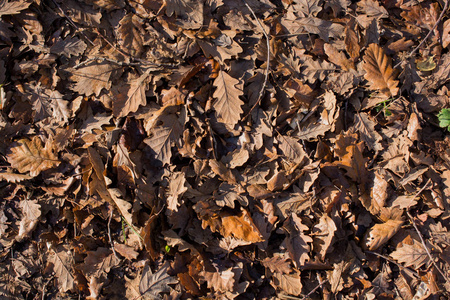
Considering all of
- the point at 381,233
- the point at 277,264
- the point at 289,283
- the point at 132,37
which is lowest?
the point at 289,283

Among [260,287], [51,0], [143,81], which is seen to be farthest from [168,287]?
[51,0]

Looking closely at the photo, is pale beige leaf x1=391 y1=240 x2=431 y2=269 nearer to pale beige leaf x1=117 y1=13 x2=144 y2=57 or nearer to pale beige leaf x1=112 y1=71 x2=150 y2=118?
pale beige leaf x1=112 y1=71 x2=150 y2=118

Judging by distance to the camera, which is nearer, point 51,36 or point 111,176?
point 111,176

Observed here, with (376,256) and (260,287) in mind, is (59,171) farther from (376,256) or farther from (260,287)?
(376,256)

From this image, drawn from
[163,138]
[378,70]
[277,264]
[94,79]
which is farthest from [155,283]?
[378,70]

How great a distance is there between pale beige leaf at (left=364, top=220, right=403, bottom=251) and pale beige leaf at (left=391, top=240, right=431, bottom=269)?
0.49 ft

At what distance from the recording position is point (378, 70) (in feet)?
9.00

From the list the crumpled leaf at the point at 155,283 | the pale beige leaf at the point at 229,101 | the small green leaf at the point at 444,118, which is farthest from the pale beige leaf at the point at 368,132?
the crumpled leaf at the point at 155,283

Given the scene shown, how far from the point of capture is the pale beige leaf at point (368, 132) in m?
2.70

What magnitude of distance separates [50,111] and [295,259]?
248 centimetres

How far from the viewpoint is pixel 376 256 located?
2.62 m

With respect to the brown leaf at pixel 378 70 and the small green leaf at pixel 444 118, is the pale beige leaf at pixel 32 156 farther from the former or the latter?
the small green leaf at pixel 444 118

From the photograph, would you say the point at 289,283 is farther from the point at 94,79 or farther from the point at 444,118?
the point at 94,79

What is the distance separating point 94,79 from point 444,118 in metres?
3.04
